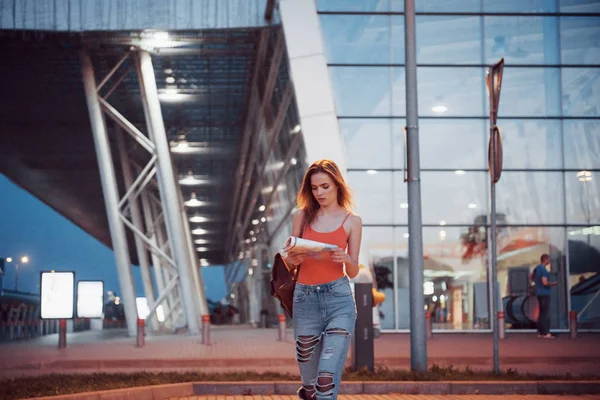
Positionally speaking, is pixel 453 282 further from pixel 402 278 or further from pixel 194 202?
pixel 194 202

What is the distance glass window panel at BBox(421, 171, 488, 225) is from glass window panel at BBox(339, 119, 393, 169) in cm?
118

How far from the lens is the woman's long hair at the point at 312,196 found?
6.41 meters

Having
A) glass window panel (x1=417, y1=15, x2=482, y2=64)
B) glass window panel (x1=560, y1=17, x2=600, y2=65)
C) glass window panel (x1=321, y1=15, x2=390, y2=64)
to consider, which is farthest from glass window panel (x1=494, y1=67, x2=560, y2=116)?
glass window panel (x1=321, y1=15, x2=390, y2=64)

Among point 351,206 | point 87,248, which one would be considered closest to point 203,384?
point 351,206

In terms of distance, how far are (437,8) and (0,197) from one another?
519 feet

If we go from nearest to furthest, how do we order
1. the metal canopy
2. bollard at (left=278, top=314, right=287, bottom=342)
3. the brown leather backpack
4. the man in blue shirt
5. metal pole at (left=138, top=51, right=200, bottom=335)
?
1. the brown leather backpack
2. the man in blue shirt
3. bollard at (left=278, top=314, right=287, bottom=342)
4. the metal canopy
5. metal pole at (left=138, top=51, right=200, bottom=335)

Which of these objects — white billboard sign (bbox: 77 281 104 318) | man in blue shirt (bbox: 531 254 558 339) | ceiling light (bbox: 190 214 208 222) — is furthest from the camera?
ceiling light (bbox: 190 214 208 222)

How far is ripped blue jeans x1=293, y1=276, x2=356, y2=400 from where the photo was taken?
6059 mm

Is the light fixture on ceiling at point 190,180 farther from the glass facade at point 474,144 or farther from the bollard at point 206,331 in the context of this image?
the bollard at point 206,331

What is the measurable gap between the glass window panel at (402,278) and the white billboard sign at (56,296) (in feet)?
27.1

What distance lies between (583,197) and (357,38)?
6.97 metres

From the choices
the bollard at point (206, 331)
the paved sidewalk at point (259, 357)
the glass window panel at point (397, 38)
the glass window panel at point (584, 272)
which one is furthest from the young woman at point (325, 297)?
the glass window panel at point (584, 272)

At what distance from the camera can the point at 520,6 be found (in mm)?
26469

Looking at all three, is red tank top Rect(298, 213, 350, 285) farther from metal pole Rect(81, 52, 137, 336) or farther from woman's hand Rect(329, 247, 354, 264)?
metal pole Rect(81, 52, 137, 336)
